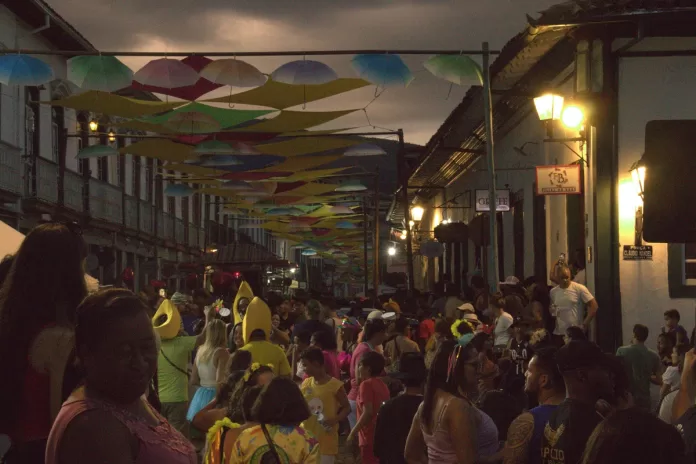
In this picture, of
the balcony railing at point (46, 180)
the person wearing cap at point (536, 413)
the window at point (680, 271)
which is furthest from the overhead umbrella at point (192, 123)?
the person wearing cap at point (536, 413)

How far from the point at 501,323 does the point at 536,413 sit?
9.03 m

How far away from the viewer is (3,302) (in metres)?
4.06

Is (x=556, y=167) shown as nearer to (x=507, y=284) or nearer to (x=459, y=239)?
(x=507, y=284)

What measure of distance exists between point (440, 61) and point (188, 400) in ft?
24.3

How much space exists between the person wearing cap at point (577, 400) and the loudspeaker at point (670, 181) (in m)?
0.61

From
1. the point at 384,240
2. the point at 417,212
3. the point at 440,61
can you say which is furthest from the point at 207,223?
the point at 440,61

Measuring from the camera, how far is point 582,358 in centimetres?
516

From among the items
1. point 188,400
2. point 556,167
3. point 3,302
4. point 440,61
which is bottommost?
point 188,400

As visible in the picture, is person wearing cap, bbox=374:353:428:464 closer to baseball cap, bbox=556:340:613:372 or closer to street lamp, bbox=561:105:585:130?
baseball cap, bbox=556:340:613:372

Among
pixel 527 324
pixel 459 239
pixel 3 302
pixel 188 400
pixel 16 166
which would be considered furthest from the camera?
pixel 459 239

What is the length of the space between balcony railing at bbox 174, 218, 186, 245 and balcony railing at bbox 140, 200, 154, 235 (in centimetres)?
533

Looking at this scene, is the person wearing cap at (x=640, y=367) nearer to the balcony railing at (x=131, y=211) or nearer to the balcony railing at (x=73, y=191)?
the balcony railing at (x=73, y=191)

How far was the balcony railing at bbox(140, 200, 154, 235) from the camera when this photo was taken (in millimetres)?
43219

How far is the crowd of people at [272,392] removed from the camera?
3084 millimetres
